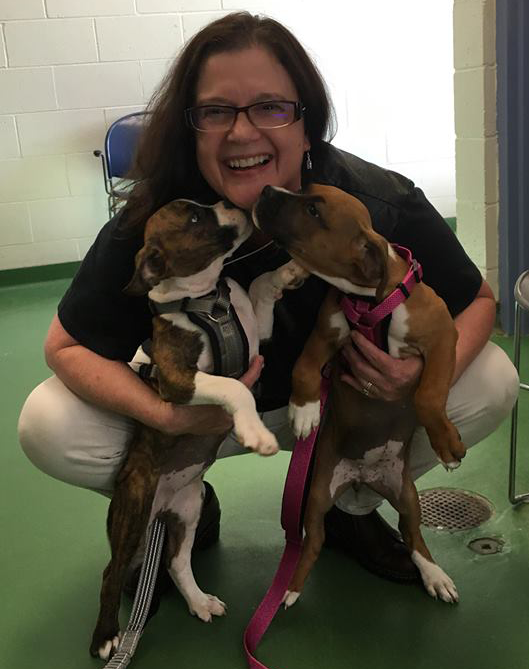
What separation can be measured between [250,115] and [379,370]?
58 centimetres

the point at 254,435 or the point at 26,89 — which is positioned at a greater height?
the point at 26,89

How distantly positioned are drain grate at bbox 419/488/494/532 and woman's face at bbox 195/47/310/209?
39.6 inches

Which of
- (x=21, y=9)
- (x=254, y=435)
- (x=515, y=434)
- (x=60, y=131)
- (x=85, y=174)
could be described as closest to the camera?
(x=254, y=435)

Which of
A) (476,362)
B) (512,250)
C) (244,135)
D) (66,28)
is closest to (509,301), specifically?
(512,250)

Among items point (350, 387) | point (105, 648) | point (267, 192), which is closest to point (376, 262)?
point (267, 192)

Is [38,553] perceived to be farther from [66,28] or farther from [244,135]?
[66,28]

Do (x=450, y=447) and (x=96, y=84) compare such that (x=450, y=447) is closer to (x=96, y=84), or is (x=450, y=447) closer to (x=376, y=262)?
(x=376, y=262)

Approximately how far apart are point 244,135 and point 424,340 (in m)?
0.55

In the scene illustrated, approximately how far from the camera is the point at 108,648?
1.66 meters

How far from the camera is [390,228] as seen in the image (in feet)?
5.72

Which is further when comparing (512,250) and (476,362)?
(512,250)

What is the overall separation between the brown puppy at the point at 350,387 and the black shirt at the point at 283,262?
5.8 inches

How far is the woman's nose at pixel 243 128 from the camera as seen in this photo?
1589mm

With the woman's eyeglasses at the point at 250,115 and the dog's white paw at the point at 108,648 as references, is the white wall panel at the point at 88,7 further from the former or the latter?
the dog's white paw at the point at 108,648
